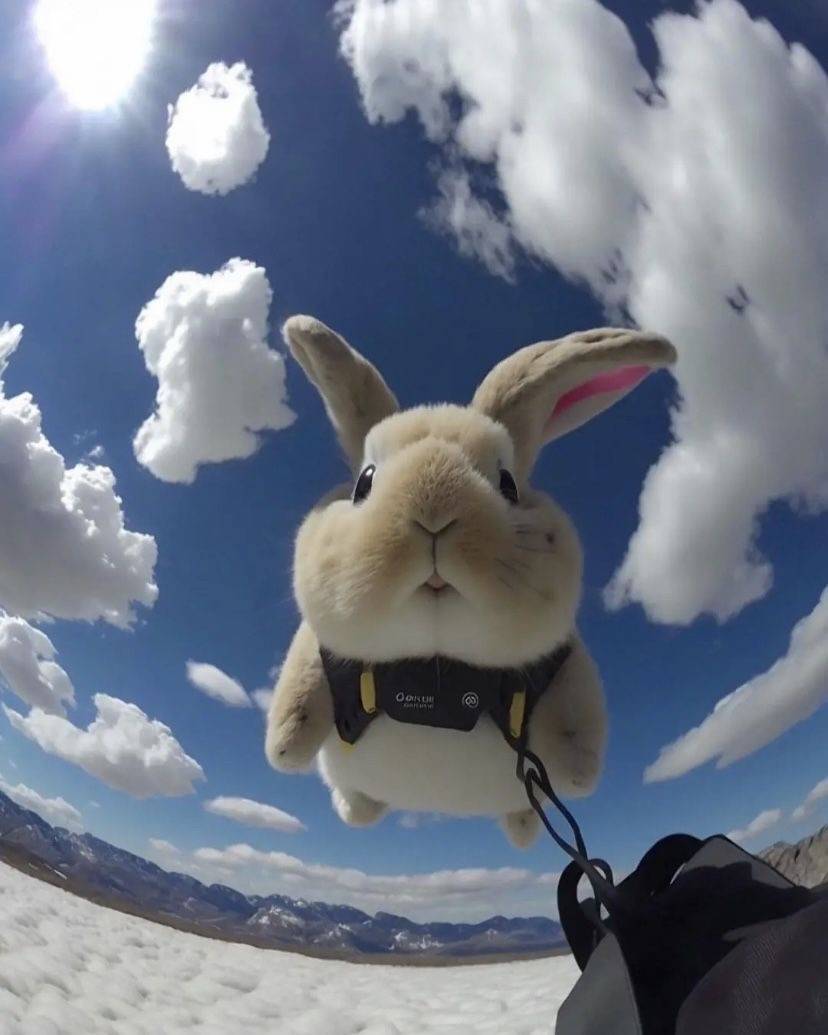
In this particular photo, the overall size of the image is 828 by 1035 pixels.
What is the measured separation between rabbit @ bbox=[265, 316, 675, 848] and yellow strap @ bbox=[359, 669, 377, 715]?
0.05 meters

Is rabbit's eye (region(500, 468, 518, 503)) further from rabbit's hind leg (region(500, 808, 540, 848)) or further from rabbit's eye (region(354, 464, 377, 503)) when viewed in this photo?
rabbit's hind leg (region(500, 808, 540, 848))

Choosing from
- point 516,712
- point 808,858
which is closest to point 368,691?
point 516,712

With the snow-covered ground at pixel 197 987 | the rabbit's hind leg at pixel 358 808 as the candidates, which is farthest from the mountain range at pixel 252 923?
the rabbit's hind leg at pixel 358 808

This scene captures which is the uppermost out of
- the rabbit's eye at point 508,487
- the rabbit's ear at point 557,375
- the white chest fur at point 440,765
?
the rabbit's ear at point 557,375

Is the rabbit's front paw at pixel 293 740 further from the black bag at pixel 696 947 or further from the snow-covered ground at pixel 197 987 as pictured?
the snow-covered ground at pixel 197 987

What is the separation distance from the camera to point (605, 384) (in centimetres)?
102

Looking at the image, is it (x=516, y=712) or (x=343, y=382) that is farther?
(x=343, y=382)

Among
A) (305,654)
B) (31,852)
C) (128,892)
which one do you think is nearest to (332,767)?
(305,654)

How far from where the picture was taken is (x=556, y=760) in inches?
34.9

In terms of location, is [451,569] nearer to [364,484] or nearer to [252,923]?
[364,484]

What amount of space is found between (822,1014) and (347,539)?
58 cm

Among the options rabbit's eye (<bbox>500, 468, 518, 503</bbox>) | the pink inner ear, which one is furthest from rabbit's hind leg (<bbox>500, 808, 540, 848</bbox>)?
the pink inner ear

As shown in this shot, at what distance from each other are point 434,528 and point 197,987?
266cm

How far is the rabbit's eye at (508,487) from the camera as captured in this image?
0.84 m
